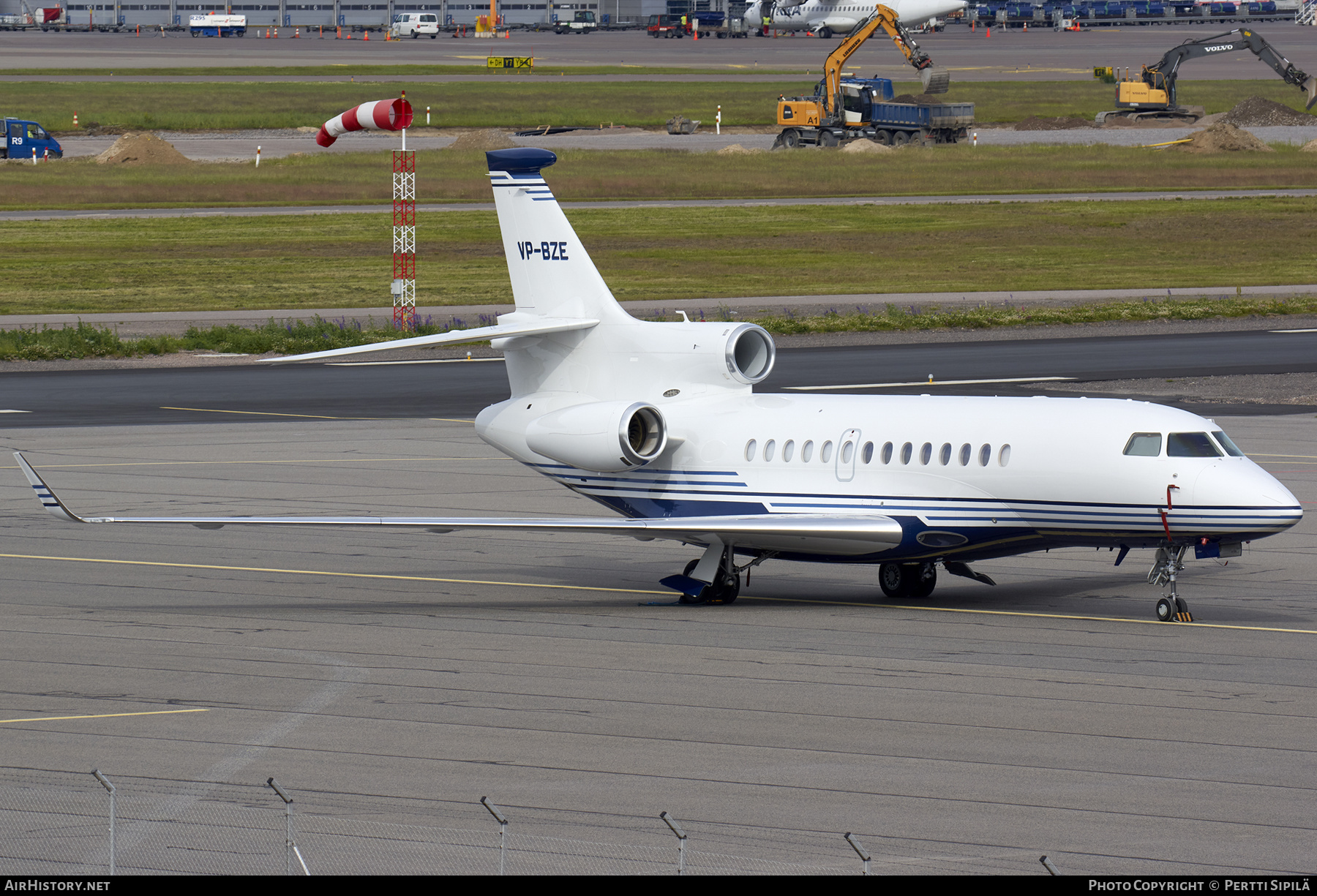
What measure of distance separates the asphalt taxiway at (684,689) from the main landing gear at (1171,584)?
338mm

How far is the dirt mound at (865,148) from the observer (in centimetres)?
11808

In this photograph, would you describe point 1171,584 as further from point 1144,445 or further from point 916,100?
point 916,100

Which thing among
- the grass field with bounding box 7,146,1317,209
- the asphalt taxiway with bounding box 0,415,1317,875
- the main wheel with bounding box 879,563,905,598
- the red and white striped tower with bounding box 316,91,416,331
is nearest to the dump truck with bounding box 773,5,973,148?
the grass field with bounding box 7,146,1317,209

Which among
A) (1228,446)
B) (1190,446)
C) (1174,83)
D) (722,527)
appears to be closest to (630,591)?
(722,527)

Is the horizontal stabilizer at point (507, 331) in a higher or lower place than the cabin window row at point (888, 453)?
higher

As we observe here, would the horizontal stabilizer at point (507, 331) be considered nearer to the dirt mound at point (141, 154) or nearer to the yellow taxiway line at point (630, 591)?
the yellow taxiway line at point (630, 591)

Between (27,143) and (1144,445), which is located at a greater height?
(1144,445)

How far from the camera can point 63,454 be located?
3928 centimetres

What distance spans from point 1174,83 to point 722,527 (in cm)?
12671

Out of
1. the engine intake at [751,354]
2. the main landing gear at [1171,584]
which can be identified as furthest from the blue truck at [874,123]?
the main landing gear at [1171,584]

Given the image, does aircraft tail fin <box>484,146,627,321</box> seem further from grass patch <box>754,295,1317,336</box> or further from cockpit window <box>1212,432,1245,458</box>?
grass patch <box>754,295,1317,336</box>

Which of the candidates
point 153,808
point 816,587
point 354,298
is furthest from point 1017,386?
point 153,808

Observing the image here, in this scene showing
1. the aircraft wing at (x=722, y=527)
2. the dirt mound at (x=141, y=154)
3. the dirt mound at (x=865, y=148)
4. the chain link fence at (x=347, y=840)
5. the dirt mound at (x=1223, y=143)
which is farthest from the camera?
the dirt mound at (x=865, y=148)

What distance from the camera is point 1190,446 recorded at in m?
23.3
